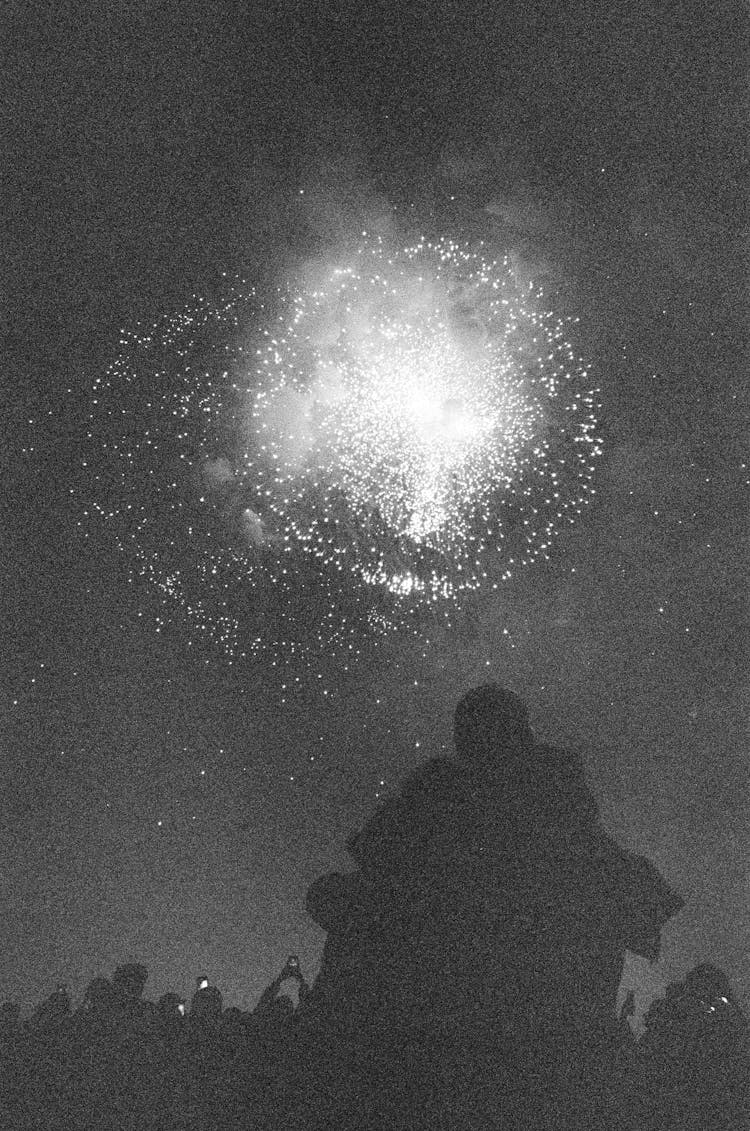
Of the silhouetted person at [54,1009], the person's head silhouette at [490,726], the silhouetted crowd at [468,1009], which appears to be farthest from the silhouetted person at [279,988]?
the silhouetted person at [54,1009]

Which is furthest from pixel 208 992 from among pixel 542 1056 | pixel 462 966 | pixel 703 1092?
pixel 703 1092

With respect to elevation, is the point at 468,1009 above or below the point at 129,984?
above

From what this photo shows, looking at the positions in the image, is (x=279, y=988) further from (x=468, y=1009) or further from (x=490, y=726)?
(x=490, y=726)

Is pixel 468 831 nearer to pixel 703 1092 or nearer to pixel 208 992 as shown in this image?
pixel 703 1092

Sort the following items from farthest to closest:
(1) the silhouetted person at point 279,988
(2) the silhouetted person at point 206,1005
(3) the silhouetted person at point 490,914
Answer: (2) the silhouetted person at point 206,1005 → (1) the silhouetted person at point 279,988 → (3) the silhouetted person at point 490,914

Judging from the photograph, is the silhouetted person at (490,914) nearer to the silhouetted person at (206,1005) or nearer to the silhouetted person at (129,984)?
the silhouetted person at (206,1005)

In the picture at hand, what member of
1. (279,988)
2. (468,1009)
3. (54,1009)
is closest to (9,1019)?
(54,1009)
